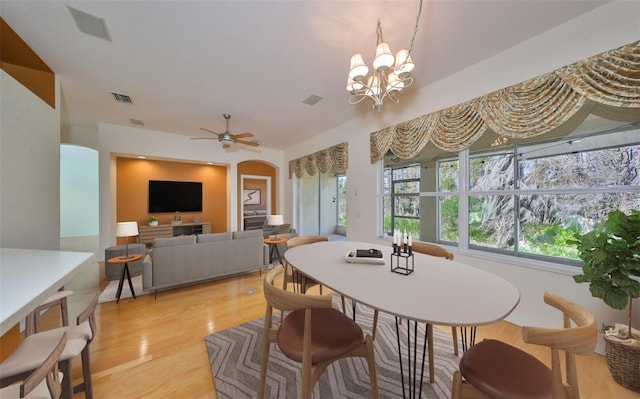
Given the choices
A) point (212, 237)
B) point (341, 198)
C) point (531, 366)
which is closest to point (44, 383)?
point (531, 366)

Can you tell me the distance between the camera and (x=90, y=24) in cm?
195

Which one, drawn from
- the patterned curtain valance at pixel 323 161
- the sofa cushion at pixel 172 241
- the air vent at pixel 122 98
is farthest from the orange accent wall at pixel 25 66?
the patterned curtain valance at pixel 323 161

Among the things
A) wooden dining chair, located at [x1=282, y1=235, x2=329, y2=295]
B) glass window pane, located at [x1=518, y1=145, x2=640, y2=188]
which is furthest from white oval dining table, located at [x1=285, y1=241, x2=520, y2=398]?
glass window pane, located at [x1=518, y1=145, x2=640, y2=188]

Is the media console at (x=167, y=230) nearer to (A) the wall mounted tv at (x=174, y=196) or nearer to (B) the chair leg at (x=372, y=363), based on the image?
(A) the wall mounted tv at (x=174, y=196)

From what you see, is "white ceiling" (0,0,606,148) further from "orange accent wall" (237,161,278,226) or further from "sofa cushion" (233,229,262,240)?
"orange accent wall" (237,161,278,226)

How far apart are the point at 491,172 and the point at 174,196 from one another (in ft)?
23.5

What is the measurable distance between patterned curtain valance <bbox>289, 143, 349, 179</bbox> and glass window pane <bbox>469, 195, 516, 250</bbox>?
7.31 ft

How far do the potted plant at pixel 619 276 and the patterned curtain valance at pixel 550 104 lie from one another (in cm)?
87

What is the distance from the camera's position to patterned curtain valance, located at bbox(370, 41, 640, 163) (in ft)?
5.43

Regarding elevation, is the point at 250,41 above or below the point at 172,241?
above

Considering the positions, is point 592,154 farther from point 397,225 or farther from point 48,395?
point 48,395

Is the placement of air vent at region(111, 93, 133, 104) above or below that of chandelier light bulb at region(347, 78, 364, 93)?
above

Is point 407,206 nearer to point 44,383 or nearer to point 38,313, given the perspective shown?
point 44,383

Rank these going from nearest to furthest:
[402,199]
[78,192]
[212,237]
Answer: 1. [212,237]
2. [402,199]
3. [78,192]
